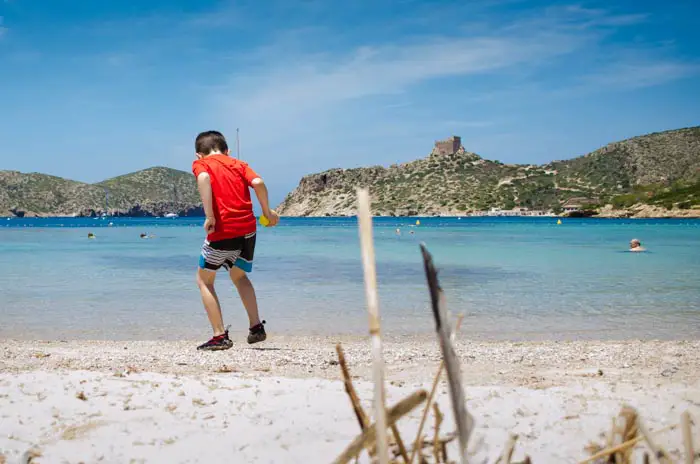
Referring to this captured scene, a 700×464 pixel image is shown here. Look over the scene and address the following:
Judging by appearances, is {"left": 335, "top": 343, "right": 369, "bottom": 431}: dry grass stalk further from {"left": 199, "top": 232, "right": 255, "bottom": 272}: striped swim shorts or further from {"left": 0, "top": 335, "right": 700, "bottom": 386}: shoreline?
{"left": 199, "top": 232, "right": 255, "bottom": 272}: striped swim shorts

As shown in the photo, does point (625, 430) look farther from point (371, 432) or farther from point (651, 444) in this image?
point (371, 432)

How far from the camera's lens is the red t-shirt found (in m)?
6.60

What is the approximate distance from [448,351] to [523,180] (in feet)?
468

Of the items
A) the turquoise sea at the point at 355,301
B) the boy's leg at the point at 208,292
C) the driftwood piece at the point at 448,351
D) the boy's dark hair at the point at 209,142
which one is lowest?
the turquoise sea at the point at 355,301

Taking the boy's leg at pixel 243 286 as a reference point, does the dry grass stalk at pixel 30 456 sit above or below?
below

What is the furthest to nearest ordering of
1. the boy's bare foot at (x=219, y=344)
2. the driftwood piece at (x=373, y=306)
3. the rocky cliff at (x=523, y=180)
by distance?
the rocky cliff at (x=523, y=180), the boy's bare foot at (x=219, y=344), the driftwood piece at (x=373, y=306)

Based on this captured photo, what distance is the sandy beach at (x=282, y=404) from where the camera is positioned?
3.44m

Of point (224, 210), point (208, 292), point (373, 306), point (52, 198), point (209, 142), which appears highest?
point (52, 198)

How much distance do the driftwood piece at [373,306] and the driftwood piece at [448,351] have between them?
0.06 meters

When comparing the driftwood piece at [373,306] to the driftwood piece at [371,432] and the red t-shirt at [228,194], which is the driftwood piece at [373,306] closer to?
the driftwood piece at [371,432]

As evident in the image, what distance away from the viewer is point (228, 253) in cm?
672

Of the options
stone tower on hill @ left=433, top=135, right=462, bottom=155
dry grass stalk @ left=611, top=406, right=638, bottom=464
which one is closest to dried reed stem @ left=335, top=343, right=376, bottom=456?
dry grass stalk @ left=611, top=406, right=638, bottom=464

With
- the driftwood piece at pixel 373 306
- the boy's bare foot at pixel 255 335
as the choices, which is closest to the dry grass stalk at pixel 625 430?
the driftwood piece at pixel 373 306

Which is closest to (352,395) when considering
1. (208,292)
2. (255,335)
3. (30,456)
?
(30,456)
